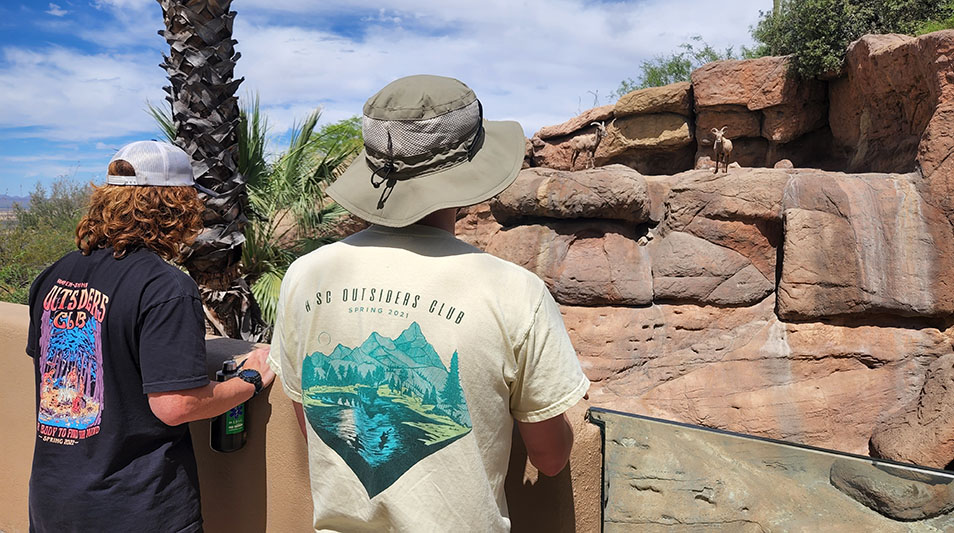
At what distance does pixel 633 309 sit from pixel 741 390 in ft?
6.48

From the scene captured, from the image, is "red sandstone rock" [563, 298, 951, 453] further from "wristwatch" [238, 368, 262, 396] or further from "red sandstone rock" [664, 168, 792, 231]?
"wristwatch" [238, 368, 262, 396]

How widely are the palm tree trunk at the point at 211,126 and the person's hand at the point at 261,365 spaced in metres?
3.33

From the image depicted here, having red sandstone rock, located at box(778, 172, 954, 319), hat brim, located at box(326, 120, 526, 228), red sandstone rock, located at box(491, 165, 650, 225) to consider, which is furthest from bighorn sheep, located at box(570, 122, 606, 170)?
hat brim, located at box(326, 120, 526, 228)

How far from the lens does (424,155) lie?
1469mm

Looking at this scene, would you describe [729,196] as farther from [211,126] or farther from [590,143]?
[211,126]

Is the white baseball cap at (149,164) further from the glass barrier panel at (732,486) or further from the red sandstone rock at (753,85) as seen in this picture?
the red sandstone rock at (753,85)

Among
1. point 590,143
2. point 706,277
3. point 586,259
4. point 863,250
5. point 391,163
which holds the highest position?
point 590,143

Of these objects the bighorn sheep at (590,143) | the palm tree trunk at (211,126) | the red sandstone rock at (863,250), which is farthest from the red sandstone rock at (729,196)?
the palm tree trunk at (211,126)

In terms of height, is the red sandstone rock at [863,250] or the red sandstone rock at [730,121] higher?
the red sandstone rock at [730,121]

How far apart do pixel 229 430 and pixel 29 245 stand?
35.9ft

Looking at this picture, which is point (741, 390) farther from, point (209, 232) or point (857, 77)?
point (209, 232)

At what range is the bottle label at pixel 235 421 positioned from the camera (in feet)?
7.87

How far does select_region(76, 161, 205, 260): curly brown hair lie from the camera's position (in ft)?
6.36

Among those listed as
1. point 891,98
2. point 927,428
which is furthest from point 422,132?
point 891,98
